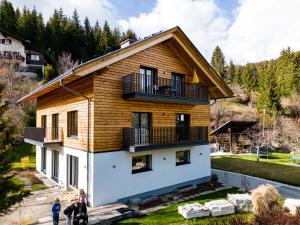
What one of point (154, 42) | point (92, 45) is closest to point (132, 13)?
point (154, 42)

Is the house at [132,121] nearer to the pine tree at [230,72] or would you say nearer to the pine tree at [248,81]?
the pine tree at [248,81]

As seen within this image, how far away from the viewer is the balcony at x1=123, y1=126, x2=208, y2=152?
1234 centimetres

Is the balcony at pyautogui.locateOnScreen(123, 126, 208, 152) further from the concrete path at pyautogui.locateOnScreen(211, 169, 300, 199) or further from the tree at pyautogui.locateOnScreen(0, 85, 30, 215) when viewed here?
the tree at pyautogui.locateOnScreen(0, 85, 30, 215)

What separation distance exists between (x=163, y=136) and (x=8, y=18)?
6471 centimetres

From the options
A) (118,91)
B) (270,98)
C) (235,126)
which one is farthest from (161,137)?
(270,98)

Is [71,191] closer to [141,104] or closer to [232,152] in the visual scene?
[141,104]

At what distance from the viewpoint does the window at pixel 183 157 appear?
15.8 meters

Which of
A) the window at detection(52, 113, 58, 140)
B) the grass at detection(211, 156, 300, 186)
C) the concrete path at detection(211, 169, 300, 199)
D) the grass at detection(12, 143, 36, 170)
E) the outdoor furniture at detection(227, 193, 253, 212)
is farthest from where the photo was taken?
A: the grass at detection(12, 143, 36, 170)

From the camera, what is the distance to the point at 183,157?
638 inches

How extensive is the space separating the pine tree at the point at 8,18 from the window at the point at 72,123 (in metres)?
58.2

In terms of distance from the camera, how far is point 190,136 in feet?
51.4

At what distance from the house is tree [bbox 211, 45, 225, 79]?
48.0 m

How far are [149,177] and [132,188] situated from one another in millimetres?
1342

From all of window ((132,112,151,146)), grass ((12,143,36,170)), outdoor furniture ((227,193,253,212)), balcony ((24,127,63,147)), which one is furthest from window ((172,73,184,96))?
grass ((12,143,36,170))
